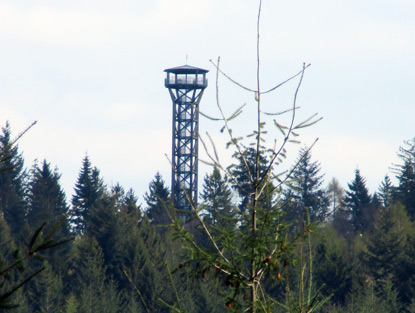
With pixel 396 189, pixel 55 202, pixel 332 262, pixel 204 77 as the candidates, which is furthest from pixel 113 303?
pixel 396 189

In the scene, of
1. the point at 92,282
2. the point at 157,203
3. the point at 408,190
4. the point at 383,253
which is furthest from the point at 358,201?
the point at 92,282

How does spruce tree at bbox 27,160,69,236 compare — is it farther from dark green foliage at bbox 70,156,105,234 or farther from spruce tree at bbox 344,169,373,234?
spruce tree at bbox 344,169,373,234

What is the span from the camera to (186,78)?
75.6m

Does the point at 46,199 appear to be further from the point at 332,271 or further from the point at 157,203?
the point at 332,271

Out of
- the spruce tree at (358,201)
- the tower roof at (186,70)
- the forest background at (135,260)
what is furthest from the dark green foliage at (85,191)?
the spruce tree at (358,201)

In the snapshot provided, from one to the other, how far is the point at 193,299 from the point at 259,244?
4348 centimetres

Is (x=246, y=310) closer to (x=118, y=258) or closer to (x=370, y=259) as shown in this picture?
(x=370, y=259)

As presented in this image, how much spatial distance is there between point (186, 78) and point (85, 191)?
14996 mm

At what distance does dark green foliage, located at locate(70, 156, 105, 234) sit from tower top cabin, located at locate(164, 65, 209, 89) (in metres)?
12.0

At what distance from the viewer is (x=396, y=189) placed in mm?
79000

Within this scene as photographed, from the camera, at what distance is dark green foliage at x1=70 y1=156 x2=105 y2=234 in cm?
7512

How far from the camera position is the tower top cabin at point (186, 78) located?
75375 mm

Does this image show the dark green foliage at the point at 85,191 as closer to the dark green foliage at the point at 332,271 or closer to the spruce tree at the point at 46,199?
the spruce tree at the point at 46,199

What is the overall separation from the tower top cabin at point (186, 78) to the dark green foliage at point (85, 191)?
12040 mm
